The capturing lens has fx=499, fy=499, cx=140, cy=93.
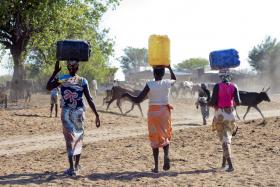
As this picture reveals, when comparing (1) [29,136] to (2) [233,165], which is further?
(1) [29,136]

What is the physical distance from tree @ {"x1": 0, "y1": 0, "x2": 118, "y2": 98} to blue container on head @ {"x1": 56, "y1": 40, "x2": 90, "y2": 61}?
18.1 metres

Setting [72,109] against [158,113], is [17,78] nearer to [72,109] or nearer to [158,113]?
[72,109]

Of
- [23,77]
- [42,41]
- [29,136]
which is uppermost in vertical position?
[42,41]

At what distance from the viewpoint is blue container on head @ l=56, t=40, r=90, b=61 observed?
807 centimetres

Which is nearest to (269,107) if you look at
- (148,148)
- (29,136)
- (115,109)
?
(115,109)

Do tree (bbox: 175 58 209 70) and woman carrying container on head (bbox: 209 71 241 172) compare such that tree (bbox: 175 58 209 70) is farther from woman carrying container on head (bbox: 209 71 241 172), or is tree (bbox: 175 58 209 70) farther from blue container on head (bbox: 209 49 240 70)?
woman carrying container on head (bbox: 209 71 241 172)

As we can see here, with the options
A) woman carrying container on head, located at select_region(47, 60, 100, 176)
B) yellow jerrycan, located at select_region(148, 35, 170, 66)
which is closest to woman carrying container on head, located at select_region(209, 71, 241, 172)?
yellow jerrycan, located at select_region(148, 35, 170, 66)

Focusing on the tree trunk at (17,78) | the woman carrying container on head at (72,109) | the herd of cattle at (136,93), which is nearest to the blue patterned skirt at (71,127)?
the woman carrying container on head at (72,109)

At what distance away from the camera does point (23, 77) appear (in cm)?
3109

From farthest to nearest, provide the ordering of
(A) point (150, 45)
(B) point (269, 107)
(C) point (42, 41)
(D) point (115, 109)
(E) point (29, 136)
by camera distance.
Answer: (B) point (269, 107) < (C) point (42, 41) < (D) point (115, 109) < (E) point (29, 136) < (A) point (150, 45)

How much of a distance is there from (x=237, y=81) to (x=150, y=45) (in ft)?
177

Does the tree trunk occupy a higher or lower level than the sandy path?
higher

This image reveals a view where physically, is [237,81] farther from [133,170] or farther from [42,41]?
[133,170]

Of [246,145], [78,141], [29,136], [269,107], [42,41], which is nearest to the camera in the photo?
[78,141]
